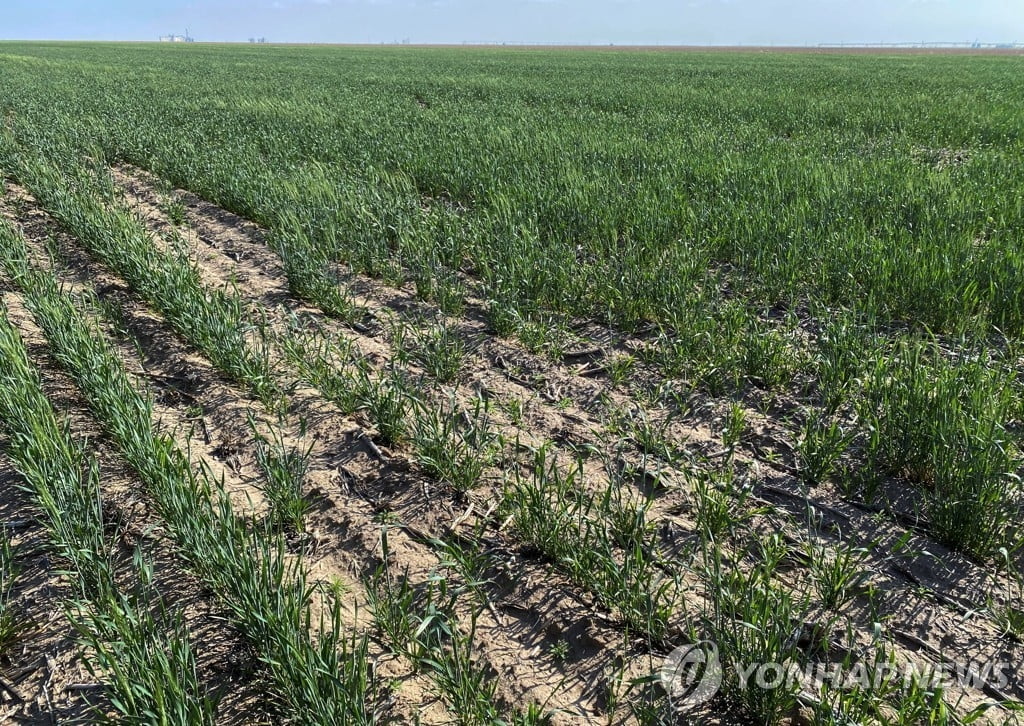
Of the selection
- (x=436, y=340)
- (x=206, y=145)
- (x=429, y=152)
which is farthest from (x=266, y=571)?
(x=206, y=145)

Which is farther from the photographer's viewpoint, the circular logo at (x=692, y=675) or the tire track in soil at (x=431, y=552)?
the tire track in soil at (x=431, y=552)

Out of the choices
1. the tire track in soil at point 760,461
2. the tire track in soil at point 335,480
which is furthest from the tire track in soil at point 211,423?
the tire track in soil at point 760,461

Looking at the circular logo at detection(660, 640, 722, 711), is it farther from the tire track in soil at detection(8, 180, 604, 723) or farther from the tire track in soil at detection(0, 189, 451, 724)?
the tire track in soil at detection(0, 189, 451, 724)

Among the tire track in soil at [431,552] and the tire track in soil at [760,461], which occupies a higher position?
the tire track in soil at [760,461]

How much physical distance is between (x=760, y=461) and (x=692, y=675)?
4.15 ft

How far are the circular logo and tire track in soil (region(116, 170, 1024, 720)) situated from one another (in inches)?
22.0

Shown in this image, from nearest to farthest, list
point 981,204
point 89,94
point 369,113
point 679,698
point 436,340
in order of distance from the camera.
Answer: point 679,698
point 436,340
point 981,204
point 369,113
point 89,94

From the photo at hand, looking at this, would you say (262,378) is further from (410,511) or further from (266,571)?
(266,571)

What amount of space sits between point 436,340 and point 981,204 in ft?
16.6

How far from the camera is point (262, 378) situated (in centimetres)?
331

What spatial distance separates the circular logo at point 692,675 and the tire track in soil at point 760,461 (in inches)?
22.0

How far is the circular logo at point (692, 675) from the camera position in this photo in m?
1.75

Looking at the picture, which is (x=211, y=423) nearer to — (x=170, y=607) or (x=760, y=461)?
(x=170, y=607)

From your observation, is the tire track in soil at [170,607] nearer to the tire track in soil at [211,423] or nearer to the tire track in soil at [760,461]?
the tire track in soil at [211,423]
